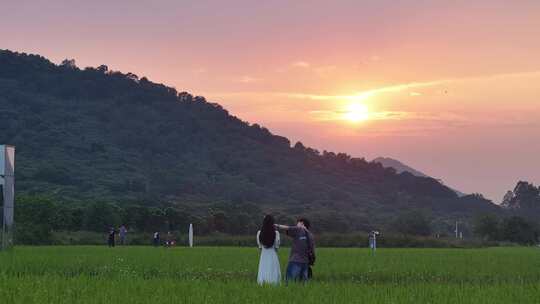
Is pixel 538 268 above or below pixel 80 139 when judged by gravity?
below

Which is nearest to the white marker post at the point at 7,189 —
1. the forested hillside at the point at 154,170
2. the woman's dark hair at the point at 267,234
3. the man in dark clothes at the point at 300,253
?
the woman's dark hair at the point at 267,234

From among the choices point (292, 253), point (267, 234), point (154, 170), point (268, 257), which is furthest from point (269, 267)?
point (154, 170)

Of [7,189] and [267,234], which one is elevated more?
[7,189]

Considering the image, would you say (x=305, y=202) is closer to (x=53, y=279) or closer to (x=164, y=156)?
(x=164, y=156)

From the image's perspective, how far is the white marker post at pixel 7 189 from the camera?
34.3 m

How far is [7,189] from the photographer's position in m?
34.2

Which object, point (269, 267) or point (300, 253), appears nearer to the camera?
point (300, 253)

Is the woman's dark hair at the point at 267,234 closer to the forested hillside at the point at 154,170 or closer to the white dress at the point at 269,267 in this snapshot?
the white dress at the point at 269,267

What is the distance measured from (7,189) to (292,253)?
1797 cm

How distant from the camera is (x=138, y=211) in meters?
79.1

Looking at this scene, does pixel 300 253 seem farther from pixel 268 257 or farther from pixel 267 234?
pixel 267 234

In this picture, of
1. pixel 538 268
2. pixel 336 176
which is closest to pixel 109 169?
pixel 336 176

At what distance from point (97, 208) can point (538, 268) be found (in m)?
52.2

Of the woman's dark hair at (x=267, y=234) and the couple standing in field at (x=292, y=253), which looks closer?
the woman's dark hair at (x=267, y=234)
